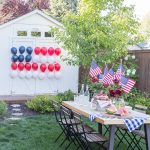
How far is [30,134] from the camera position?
26.0 ft

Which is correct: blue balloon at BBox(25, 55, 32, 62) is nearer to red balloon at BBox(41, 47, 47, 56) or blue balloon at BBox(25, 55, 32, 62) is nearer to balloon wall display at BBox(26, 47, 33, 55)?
balloon wall display at BBox(26, 47, 33, 55)

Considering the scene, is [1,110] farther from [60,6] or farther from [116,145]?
[60,6]

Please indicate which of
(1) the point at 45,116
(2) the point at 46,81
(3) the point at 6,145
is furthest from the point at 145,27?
(3) the point at 6,145

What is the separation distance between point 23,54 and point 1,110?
13.8 ft

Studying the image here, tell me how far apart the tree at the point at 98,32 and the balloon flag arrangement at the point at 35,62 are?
1725 mm

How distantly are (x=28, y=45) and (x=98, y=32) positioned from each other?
10.9ft

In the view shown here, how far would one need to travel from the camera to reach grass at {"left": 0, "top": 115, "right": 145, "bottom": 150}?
700cm

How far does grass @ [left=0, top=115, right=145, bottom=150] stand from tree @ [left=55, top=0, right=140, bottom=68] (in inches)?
113

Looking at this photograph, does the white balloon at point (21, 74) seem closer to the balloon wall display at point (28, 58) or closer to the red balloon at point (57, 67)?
the balloon wall display at point (28, 58)

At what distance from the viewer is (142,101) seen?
1110 cm

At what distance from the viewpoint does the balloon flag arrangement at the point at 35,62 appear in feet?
43.4

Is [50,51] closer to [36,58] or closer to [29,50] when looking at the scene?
[36,58]

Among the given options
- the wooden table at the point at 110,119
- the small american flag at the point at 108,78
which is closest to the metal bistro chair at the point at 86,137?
the wooden table at the point at 110,119

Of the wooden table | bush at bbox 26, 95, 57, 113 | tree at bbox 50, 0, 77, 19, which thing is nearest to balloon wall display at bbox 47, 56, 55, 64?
bush at bbox 26, 95, 57, 113
